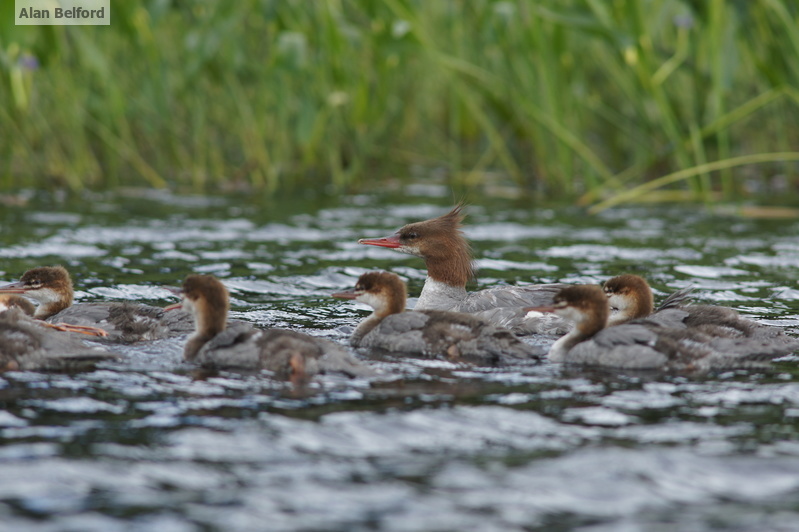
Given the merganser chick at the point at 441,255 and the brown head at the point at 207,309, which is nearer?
the brown head at the point at 207,309

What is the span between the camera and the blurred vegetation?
10.1m

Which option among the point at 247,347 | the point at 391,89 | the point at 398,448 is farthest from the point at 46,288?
the point at 391,89

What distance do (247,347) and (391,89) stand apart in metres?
8.50

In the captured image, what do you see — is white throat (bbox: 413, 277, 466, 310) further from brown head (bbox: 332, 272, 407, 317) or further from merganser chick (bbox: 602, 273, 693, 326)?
merganser chick (bbox: 602, 273, 693, 326)

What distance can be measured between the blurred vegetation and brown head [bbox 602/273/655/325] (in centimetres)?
352

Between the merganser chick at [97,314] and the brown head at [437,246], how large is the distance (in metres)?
1.61

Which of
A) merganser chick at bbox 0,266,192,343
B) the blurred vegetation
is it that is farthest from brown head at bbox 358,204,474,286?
the blurred vegetation

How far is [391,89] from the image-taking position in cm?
1352

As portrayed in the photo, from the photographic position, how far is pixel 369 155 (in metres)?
14.3

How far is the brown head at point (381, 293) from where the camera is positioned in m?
6.21

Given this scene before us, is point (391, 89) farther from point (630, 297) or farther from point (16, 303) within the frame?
→ point (630, 297)

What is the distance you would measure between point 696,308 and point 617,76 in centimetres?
553

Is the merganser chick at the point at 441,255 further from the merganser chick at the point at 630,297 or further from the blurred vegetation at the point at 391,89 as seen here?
the blurred vegetation at the point at 391,89

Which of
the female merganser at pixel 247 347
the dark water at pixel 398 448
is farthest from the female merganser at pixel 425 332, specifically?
the female merganser at pixel 247 347
